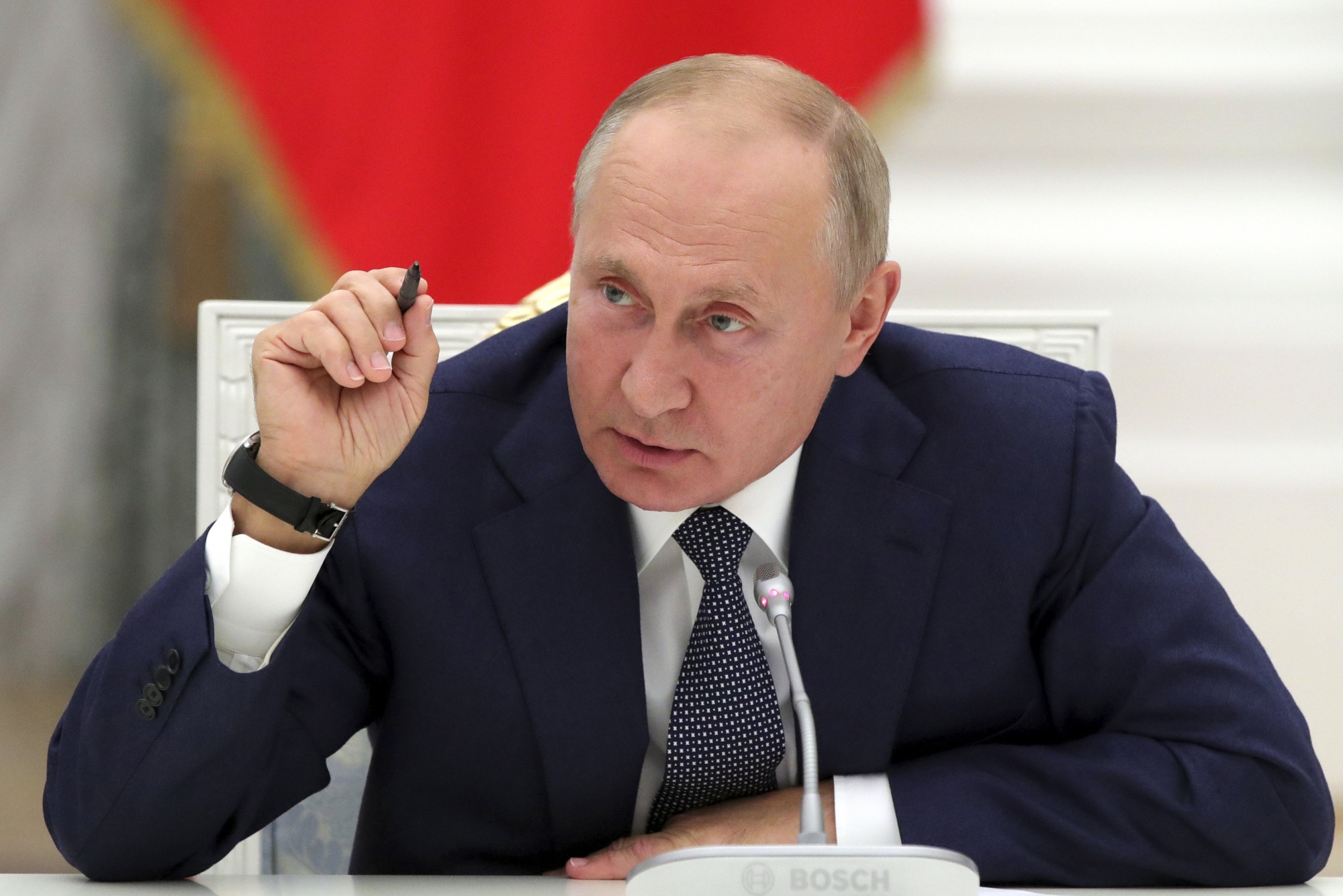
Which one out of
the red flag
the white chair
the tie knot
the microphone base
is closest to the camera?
the microphone base

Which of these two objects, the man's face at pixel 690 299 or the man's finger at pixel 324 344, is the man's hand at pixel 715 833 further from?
the man's finger at pixel 324 344

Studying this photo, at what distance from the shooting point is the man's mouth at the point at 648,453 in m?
1.27

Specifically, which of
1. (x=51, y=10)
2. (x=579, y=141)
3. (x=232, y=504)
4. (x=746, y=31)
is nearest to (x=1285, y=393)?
(x=746, y=31)

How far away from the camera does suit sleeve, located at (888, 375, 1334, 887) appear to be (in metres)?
1.29

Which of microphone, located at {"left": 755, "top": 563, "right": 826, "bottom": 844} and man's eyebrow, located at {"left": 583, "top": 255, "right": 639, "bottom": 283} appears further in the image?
man's eyebrow, located at {"left": 583, "top": 255, "right": 639, "bottom": 283}

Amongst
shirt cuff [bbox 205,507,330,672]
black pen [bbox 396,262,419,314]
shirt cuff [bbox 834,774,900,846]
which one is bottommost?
shirt cuff [bbox 834,774,900,846]

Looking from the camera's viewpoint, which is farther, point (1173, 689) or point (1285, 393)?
point (1285, 393)

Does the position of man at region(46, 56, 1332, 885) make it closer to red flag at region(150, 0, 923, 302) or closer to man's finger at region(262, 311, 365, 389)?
man's finger at region(262, 311, 365, 389)

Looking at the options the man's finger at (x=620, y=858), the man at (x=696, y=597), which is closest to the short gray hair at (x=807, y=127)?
the man at (x=696, y=597)

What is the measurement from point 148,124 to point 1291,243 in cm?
249

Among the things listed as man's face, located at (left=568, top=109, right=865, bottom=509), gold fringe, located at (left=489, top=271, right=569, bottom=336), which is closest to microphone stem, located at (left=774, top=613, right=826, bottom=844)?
man's face, located at (left=568, top=109, right=865, bottom=509)

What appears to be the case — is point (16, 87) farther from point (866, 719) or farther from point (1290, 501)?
point (1290, 501)

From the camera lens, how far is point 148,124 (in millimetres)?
2799

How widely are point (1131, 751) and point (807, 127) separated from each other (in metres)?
0.73
